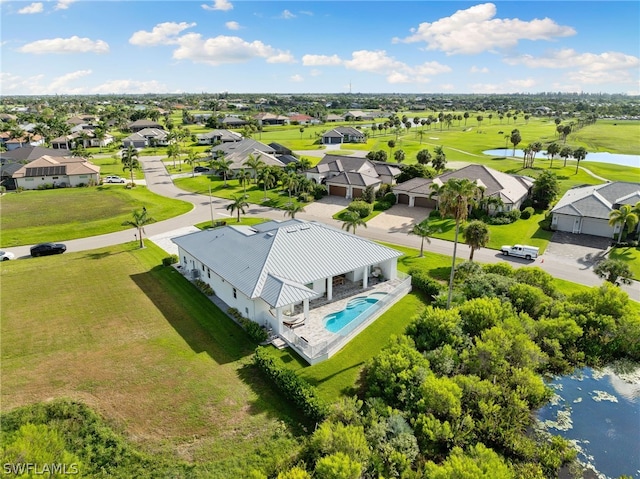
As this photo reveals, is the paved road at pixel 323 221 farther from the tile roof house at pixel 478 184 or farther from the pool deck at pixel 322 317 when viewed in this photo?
the pool deck at pixel 322 317

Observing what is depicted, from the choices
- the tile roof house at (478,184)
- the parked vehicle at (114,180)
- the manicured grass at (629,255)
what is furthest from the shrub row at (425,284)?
the parked vehicle at (114,180)

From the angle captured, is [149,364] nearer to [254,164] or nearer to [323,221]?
[323,221]

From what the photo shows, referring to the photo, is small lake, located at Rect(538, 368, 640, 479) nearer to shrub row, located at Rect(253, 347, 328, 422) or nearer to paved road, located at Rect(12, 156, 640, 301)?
shrub row, located at Rect(253, 347, 328, 422)

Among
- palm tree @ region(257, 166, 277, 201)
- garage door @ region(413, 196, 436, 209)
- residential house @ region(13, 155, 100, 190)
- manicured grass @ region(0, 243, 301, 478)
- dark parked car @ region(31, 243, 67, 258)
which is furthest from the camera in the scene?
residential house @ region(13, 155, 100, 190)

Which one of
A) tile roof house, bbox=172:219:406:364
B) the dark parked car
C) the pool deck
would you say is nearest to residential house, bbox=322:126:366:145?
the dark parked car

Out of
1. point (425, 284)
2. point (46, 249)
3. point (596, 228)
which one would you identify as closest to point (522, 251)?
point (596, 228)

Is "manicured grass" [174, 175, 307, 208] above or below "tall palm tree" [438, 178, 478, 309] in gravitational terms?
below

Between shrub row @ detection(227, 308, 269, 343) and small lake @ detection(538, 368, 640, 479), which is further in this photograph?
shrub row @ detection(227, 308, 269, 343)
